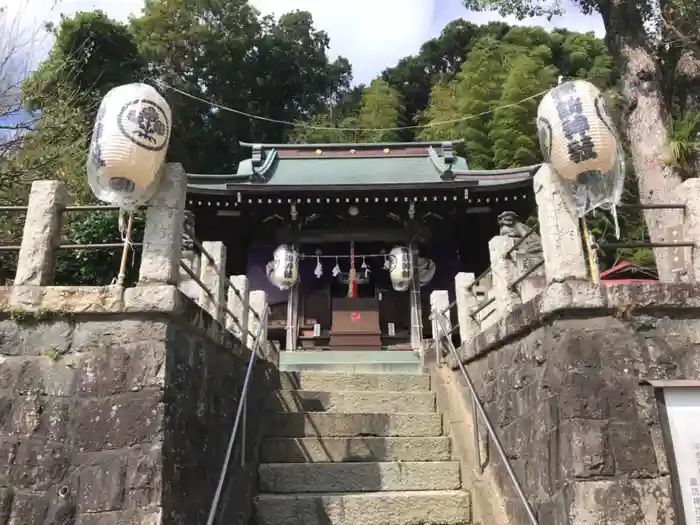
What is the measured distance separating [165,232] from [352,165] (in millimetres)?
11457

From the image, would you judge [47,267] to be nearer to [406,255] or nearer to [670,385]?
[670,385]

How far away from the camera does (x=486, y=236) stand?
1226 centimetres

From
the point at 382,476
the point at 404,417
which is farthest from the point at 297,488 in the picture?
the point at 404,417

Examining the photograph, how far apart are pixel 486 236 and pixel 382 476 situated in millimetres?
8085

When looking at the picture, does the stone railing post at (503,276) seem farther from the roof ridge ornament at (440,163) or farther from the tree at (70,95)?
the tree at (70,95)

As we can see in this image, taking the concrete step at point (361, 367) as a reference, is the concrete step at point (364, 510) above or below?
below

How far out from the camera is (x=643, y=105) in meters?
8.73

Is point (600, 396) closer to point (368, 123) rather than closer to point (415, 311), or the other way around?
point (415, 311)

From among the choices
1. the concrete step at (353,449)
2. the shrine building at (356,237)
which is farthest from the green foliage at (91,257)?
the concrete step at (353,449)

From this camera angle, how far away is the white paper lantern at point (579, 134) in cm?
382

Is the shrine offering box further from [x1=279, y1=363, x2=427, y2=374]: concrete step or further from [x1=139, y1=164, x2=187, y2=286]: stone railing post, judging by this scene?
[x1=139, y1=164, x2=187, y2=286]: stone railing post

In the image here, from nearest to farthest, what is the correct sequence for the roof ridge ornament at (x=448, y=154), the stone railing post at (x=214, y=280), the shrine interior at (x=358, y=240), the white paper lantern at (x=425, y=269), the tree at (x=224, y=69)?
the stone railing post at (x=214, y=280)
the shrine interior at (x=358, y=240)
the white paper lantern at (x=425, y=269)
the roof ridge ornament at (x=448, y=154)
the tree at (x=224, y=69)

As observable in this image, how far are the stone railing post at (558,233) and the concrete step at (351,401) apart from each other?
9.66 ft

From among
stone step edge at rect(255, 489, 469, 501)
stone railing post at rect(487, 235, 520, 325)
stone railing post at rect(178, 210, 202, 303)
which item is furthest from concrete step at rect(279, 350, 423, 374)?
stone step edge at rect(255, 489, 469, 501)
